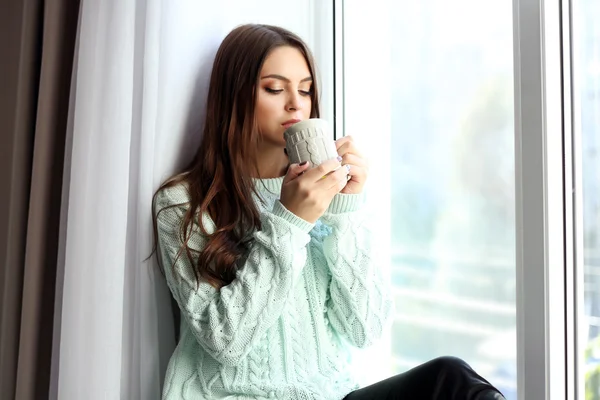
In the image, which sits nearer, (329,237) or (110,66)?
(110,66)

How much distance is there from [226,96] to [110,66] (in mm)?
Answer: 228

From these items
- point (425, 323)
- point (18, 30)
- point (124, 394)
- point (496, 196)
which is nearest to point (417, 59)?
point (496, 196)

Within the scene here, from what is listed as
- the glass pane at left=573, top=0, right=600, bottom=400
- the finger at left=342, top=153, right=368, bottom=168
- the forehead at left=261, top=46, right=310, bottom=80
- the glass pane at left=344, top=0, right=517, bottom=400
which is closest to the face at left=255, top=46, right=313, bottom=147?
the forehead at left=261, top=46, right=310, bottom=80

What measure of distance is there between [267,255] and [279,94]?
1.03ft

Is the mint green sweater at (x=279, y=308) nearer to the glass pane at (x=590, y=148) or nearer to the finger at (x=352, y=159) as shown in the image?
the finger at (x=352, y=159)

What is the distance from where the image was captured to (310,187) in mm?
936

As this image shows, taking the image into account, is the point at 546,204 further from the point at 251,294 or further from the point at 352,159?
the point at 251,294

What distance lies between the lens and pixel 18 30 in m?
0.96

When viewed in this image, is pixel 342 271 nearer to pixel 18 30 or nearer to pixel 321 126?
pixel 321 126

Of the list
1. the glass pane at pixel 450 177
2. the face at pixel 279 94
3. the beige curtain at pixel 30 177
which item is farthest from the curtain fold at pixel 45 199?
the glass pane at pixel 450 177

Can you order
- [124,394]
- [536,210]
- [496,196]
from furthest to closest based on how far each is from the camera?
[496,196]
[124,394]
[536,210]

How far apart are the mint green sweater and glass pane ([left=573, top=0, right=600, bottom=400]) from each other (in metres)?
0.34

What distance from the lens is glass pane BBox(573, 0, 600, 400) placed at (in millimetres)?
929

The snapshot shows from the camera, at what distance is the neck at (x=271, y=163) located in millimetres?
1141
